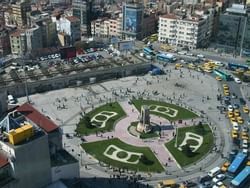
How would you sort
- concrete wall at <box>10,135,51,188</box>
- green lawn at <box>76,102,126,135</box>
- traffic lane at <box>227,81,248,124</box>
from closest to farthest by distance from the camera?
concrete wall at <box>10,135,51,188</box>
green lawn at <box>76,102,126,135</box>
traffic lane at <box>227,81,248,124</box>

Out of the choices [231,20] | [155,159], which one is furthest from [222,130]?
[231,20]

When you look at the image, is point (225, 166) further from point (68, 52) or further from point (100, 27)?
point (100, 27)

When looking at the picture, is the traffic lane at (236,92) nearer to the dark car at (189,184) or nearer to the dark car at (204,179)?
the dark car at (204,179)

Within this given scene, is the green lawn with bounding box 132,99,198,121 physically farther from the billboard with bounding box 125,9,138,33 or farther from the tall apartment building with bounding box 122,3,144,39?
the tall apartment building with bounding box 122,3,144,39

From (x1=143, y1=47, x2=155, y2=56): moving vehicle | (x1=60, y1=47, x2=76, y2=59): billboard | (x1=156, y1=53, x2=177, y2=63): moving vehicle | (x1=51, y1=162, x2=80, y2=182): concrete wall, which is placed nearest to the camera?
(x1=51, y1=162, x2=80, y2=182): concrete wall

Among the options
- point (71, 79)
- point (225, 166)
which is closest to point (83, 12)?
point (71, 79)

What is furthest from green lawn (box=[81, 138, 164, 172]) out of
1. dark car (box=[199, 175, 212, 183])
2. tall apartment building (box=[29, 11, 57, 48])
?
tall apartment building (box=[29, 11, 57, 48])

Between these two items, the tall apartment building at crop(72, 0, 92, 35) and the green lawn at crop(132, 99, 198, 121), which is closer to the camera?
the green lawn at crop(132, 99, 198, 121)

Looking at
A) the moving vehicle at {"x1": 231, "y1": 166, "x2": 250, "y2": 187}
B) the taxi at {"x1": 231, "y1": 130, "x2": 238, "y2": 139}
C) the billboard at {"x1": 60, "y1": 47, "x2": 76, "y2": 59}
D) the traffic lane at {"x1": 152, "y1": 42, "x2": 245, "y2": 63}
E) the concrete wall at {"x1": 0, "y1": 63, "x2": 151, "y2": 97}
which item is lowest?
the moving vehicle at {"x1": 231, "y1": 166, "x2": 250, "y2": 187}
